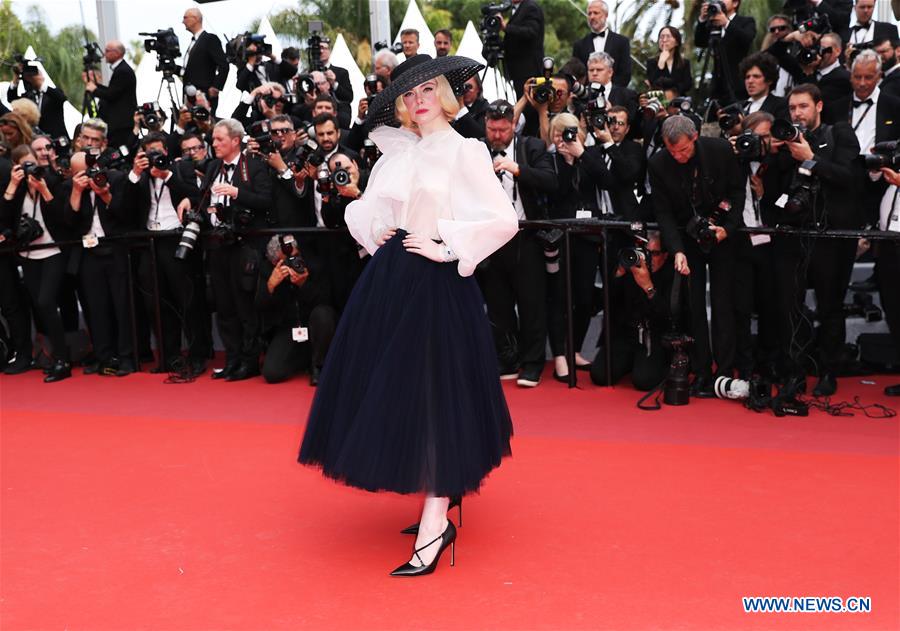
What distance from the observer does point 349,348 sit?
3.59 metres

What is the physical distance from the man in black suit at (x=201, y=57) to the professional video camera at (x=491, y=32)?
8.48ft

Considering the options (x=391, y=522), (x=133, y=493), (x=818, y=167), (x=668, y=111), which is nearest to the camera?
(x=391, y=522)

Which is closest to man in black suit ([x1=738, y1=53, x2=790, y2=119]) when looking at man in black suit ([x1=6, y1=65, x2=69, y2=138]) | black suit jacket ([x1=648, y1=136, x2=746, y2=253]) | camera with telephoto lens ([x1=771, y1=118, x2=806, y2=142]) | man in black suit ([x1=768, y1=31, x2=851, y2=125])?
man in black suit ([x1=768, y1=31, x2=851, y2=125])

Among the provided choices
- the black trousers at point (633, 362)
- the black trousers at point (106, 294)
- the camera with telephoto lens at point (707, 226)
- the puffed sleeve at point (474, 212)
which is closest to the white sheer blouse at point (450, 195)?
the puffed sleeve at point (474, 212)

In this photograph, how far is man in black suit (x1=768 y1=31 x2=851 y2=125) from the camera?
6660 mm

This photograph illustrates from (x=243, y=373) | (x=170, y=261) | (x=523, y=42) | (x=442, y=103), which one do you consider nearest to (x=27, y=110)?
(x=170, y=261)

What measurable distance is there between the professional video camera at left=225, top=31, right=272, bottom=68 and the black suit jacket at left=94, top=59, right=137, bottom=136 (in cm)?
95

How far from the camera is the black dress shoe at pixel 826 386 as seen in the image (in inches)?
235

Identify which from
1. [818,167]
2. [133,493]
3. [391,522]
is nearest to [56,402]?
[133,493]

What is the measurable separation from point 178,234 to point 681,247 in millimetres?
3383

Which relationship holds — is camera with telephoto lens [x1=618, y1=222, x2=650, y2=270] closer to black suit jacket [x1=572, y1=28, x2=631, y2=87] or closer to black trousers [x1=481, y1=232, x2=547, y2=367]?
black trousers [x1=481, y1=232, x2=547, y2=367]

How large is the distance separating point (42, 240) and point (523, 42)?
3872 millimetres

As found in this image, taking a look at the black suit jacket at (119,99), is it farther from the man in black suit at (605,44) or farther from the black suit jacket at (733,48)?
the black suit jacket at (733,48)

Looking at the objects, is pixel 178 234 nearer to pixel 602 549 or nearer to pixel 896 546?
pixel 602 549
